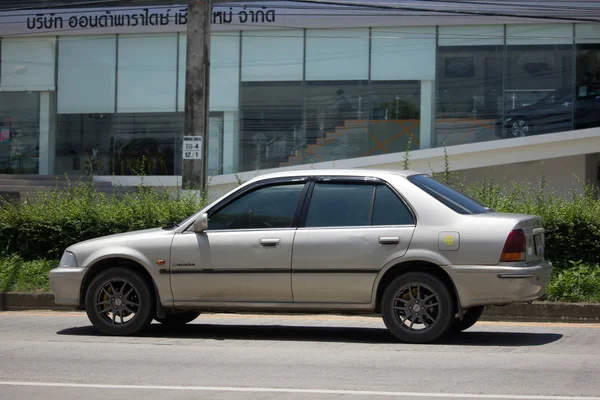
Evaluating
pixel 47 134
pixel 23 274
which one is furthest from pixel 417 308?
pixel 47 134

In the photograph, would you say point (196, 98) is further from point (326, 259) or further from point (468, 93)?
point (468, 93)

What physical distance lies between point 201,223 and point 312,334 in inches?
73.0

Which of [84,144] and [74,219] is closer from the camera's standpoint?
[74,219]

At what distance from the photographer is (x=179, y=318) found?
10289 millimetres

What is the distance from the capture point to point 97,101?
29.3m

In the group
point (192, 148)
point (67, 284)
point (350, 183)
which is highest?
point (192, 148)

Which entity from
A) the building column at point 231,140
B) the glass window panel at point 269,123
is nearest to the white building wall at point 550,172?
the glass window panel at point 269,123

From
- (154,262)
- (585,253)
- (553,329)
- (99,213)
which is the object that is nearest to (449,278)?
(553,329)

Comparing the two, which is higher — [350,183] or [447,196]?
[350,183]

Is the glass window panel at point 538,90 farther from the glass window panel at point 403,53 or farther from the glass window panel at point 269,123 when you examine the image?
the glass window panel at point 269,123

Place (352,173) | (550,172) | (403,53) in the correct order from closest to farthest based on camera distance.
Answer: (352,173), (403,53), (550,172)

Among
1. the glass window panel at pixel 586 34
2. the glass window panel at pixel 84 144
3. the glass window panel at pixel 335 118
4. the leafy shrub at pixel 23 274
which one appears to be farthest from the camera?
the glass window panel at pixel 84 144

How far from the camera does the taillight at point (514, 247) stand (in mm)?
8344

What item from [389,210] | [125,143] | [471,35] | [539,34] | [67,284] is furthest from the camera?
[125,143]
